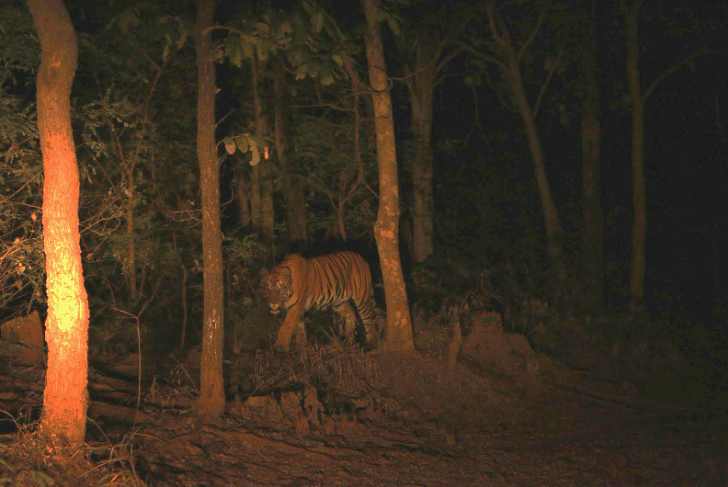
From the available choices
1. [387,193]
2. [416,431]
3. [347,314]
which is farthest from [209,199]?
[347,314]

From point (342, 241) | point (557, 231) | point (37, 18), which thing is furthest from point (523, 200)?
point (37, 18)

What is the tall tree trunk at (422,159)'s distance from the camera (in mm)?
11703

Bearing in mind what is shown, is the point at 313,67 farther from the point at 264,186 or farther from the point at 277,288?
the point at 264,186

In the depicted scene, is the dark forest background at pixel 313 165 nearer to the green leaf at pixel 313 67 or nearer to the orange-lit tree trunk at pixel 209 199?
the green leaf at pixel 313 67

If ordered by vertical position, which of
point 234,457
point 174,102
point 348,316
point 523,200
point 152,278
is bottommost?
point 234,457

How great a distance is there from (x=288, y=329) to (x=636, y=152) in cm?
668

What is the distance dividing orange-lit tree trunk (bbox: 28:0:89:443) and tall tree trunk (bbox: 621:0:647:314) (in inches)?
377

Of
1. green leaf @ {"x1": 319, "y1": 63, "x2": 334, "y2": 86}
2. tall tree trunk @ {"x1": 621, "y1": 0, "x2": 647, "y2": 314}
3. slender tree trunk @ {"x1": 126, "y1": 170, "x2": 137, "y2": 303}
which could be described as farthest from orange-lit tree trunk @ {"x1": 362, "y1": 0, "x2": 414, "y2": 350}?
tall tree trunk @ {"x1": 621, "y1": 0, "x2": 647, "y2": 314}

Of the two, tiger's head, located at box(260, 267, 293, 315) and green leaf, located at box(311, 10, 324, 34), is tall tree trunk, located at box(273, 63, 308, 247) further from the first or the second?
green leaf, located at box(311, 10, 324, 34)

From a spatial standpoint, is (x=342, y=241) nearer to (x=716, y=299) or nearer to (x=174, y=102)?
(x=174, y=102)

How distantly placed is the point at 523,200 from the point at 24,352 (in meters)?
11.8

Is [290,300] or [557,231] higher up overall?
[557,231]

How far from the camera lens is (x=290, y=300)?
979cm

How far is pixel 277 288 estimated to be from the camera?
958 centimetres
